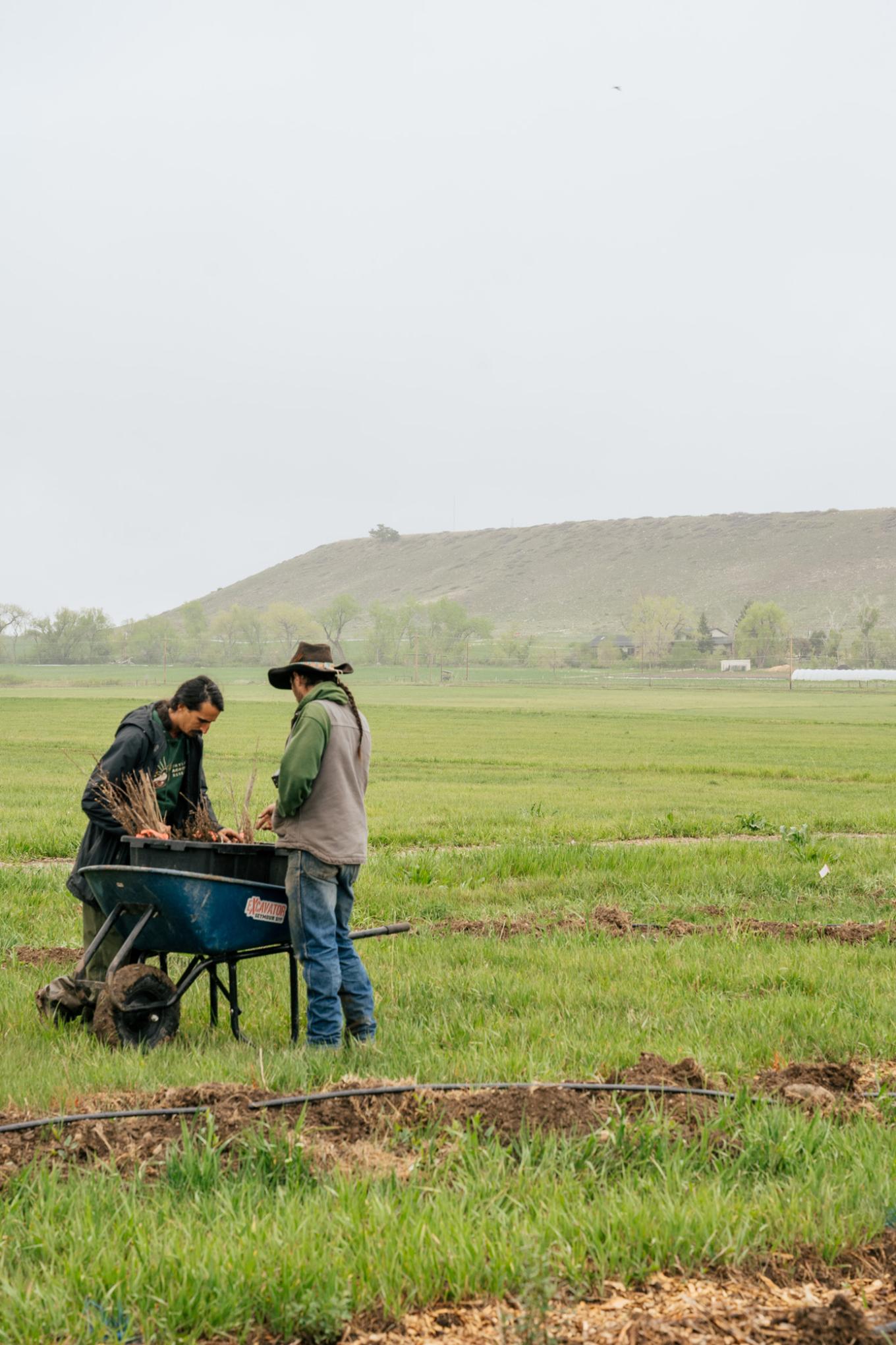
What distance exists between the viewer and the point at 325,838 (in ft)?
19.7

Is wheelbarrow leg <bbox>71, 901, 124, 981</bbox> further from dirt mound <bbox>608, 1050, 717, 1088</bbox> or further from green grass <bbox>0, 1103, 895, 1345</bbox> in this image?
dirt mound <bbox>608, 1050, 717, 1088</bbox>

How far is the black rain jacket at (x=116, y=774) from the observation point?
6.45m

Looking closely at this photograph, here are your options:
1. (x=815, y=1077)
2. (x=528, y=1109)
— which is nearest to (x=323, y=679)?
(x=528, y=1109)

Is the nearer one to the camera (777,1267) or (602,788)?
(777,1267)

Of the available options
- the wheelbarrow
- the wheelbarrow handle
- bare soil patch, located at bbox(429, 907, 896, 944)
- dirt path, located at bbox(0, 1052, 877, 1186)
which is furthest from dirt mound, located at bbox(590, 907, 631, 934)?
dirt path, located at bbox(0, 1052, 877, 1186)

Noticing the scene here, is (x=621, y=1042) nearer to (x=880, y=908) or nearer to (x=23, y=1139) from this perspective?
(x=23, y=1139)

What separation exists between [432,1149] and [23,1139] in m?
1.47

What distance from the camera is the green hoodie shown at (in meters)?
5.92

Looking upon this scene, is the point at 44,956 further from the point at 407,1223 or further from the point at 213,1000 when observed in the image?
the point at 407,1223

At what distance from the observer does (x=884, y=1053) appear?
19.2ft

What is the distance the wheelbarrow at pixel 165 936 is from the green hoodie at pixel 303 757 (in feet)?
1.48

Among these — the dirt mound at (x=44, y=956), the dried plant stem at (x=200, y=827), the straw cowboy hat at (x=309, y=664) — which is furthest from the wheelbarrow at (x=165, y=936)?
the dirt mound at (x=44, y=956)

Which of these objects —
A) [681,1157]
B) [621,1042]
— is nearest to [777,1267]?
[681,1157]

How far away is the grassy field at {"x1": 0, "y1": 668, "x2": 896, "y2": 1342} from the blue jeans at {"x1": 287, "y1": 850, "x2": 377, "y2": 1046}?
222 mm
